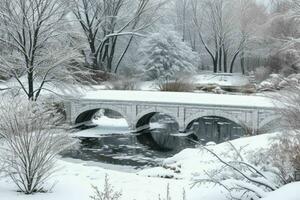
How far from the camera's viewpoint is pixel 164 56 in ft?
122

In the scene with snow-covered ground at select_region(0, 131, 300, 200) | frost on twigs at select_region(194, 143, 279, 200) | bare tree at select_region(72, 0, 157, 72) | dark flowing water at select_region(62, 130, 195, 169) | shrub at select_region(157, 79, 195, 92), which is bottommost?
dark flowing water at select_region(62, 130, 195, 169)

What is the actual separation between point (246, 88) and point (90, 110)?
1128cm

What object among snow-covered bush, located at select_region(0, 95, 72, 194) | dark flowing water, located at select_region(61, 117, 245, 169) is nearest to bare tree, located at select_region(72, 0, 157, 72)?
dark flowing water, located at select_region(61, 117, 245, 169)

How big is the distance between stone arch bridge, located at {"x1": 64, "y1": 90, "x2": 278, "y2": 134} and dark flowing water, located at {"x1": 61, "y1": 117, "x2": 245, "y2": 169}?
107 cm

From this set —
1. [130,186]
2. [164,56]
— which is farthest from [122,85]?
[130,186]

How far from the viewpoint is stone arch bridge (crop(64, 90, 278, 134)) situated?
2244cm

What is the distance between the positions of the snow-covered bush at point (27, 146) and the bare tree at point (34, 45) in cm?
1012

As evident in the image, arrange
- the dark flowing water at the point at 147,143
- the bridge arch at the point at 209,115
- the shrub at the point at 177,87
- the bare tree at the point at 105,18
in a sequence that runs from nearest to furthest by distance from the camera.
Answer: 1. the dark flowing water at the point at 147,143
2. the bridge arch at the point at 209,115
3. the shrub at the point at 177,87
4. the bare tree at the point at 105,18

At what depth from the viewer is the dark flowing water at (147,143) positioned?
19.5m

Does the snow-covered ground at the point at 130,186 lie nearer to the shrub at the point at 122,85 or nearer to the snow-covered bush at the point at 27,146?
the snow-covered bush at the point at 27,146

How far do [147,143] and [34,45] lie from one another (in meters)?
7.17

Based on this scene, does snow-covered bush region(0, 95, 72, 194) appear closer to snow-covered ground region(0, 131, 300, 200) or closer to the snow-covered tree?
snow-covered ground region(0, 131, 300, 200)

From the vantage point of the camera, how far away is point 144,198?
31.0 feet

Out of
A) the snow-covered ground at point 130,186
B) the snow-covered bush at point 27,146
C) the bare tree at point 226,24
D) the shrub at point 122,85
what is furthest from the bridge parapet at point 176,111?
the bare tree at point 226,24
